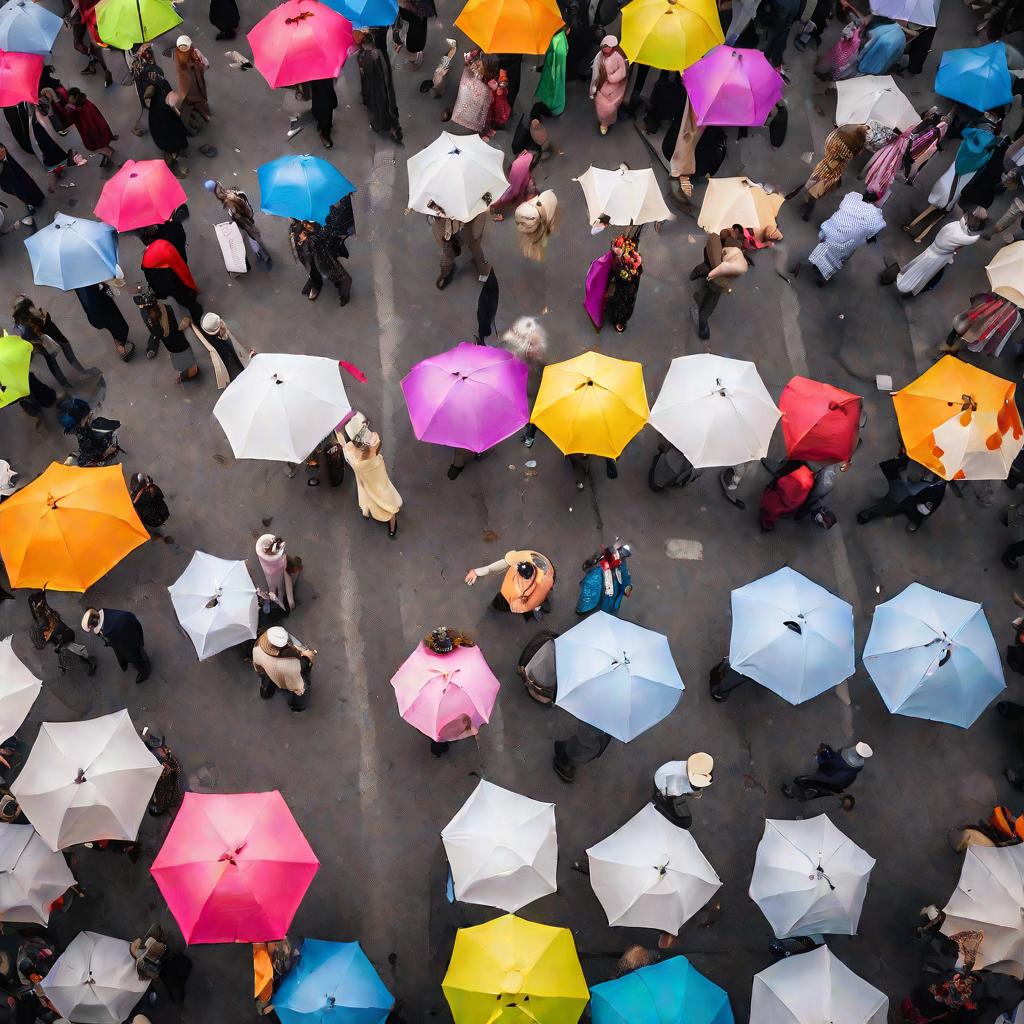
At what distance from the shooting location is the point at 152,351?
11008 millimetres

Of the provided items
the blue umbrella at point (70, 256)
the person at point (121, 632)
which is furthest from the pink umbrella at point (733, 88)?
the person at point (121, 632)

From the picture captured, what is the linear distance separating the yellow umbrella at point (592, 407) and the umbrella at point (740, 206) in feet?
8.75

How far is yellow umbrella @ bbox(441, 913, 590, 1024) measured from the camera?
670 cm

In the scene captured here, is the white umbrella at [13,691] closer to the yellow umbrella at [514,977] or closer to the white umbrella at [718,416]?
the yellow umbrella at [514,977]

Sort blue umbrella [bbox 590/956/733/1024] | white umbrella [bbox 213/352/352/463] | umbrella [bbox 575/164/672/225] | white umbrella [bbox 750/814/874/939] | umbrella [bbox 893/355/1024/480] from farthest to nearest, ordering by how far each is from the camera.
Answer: umbrella [bbox 575/164/672/225] → umbrella [bbox 893/355/1024/480] → white umbrella [bbox 213/352/352/463] → white umbrella [bbox 750/814/874/939] → blue umbrella [bbox 590/956/733/1024]

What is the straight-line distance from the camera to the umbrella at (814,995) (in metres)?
7.05

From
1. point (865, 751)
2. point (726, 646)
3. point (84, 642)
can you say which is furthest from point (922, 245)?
point (84, 642)

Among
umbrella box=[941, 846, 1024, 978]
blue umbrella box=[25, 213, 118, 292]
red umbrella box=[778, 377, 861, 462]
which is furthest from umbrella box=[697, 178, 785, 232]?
umbrella box=[941, 846, 1024, 978]

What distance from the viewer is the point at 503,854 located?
736 centimetres

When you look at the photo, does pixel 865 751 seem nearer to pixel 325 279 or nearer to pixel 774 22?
pixel 325 279

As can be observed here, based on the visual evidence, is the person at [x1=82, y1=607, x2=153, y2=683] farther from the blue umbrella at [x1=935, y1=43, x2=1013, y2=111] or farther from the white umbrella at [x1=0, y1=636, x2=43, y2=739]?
the blue umbrella at [x1=935, y1=43, x2=1013, y2=111]

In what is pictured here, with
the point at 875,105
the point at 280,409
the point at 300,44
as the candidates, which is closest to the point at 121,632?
the point at 280,409

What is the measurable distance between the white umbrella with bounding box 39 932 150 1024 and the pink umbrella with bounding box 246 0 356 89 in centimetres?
975

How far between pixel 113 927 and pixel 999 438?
10001 mm
